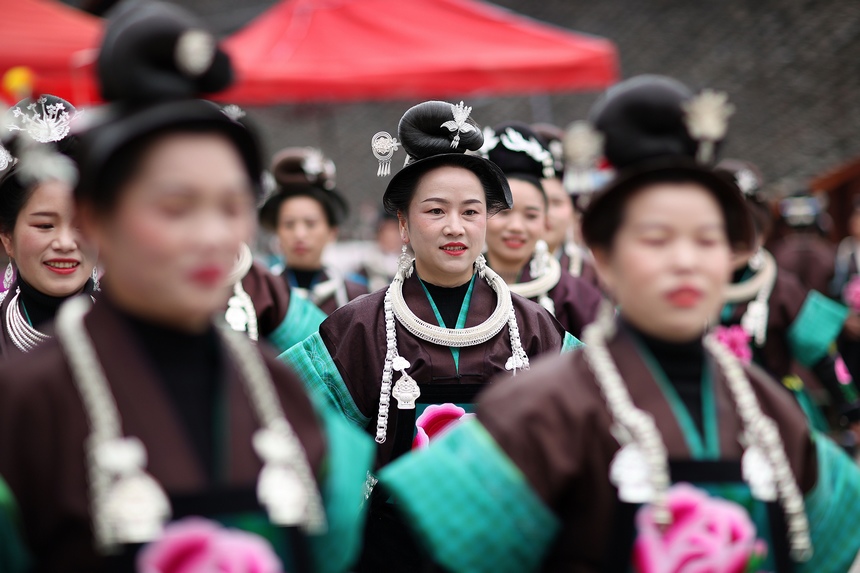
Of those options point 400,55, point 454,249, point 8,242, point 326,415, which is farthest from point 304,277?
point 326,415

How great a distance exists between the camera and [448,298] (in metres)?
3.71

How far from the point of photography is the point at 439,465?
2.17 m

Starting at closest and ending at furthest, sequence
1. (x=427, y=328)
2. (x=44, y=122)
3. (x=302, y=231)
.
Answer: (x=44, y=122)
(x=427, y=328)
(x=302, y=231)

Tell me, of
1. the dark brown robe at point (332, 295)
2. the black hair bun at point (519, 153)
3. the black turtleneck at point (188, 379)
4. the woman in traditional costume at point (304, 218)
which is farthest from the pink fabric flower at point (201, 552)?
the woman in traditional costume at point (304, 218)

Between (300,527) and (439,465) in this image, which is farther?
(439,465)

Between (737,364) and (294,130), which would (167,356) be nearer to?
(737,364)

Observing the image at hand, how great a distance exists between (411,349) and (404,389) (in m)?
0.16

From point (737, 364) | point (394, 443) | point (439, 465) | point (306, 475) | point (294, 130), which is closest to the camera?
point (306, 475)

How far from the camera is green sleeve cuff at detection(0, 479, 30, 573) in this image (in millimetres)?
1815

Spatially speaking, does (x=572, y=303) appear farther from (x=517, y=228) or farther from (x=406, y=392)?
(x=406, y=392)

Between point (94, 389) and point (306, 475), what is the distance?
0.43 m

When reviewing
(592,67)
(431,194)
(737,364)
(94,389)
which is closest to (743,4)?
(592,67)

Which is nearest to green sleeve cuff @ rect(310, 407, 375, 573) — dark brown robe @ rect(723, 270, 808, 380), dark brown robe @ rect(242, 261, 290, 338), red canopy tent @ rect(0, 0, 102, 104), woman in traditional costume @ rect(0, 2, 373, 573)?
woman in traditional costume @ rect(0, 2, 373, 573)

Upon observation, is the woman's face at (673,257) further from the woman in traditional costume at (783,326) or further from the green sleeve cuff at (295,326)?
the woman in traditional costume at (783,326)
